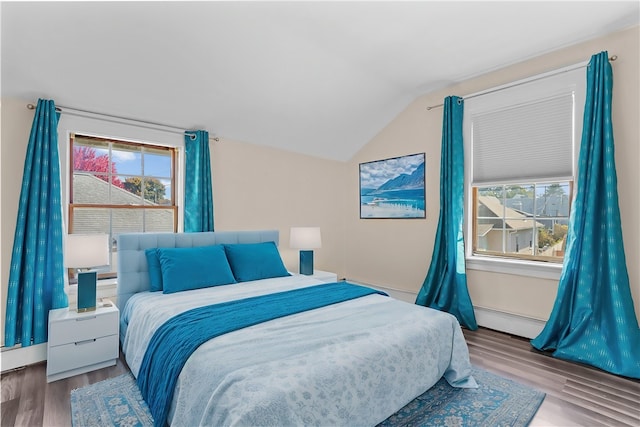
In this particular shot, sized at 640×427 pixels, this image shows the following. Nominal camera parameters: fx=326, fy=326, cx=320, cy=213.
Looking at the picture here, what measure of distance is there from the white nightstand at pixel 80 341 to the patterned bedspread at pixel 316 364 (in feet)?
0.67

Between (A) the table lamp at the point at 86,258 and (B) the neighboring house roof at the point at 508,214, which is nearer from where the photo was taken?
(A) the table lamp at the point at 86,258

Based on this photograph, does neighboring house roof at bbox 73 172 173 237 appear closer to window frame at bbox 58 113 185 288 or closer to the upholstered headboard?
window frame at bbox 58 113 185 288

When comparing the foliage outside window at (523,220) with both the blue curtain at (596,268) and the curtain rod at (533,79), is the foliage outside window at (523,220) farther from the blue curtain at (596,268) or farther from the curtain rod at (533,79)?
the curtain rod at (533,79)

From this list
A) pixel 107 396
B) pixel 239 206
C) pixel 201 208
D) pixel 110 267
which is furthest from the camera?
pixel 239 206

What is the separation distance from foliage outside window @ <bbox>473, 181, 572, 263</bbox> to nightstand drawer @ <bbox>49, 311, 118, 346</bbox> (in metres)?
3.73

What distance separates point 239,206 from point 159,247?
3.60 feet

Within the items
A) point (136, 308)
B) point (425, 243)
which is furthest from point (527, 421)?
point (136, 308)

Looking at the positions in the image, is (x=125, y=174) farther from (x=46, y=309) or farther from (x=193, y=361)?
(x=193, y=361)

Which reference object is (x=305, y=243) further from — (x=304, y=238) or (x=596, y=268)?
(x=596, y=268)

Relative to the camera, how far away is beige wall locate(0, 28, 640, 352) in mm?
2730

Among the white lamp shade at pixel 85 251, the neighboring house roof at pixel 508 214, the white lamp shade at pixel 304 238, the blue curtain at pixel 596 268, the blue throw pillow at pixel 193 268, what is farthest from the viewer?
the white lamp shade at pixel 304 238

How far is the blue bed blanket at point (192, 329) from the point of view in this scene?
1.71 meters

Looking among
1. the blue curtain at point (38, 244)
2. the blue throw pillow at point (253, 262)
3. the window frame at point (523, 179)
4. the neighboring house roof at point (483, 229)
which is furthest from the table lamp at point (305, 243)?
the blue curtain at point (38, 244)

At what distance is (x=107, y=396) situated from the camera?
2.16 m
